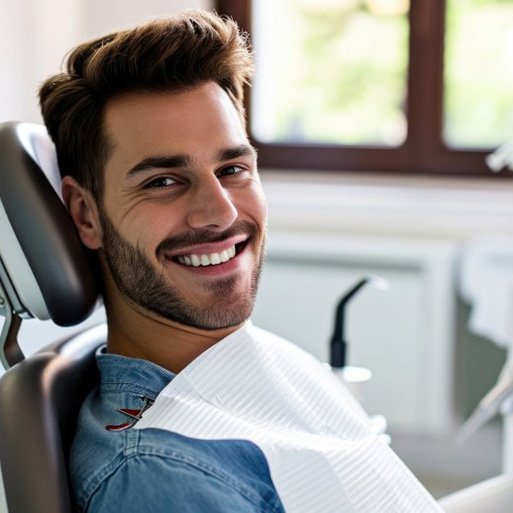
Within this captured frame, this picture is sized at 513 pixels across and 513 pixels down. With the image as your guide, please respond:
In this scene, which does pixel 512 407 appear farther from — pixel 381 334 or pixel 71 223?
pixel 71 223

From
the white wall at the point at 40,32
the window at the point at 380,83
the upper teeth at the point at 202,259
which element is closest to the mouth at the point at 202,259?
the upper teeth at the point at 202,259

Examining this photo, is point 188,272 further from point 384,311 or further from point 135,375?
point 384,311

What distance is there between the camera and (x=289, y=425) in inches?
49.1

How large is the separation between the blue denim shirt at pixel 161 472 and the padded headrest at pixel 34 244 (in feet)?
0.49

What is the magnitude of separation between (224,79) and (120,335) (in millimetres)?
374

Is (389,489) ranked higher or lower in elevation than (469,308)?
higher

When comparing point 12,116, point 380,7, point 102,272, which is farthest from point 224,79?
point 380,7

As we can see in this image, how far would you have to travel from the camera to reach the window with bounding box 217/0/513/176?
318 centimetres

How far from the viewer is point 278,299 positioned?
3.06 metres

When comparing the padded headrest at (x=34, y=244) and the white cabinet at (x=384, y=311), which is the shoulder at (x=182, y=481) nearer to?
the padded headrest at (x=34, y=244)

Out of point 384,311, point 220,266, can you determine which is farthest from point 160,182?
point 384,311

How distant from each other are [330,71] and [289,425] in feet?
7.39

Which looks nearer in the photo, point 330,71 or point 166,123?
point 166,123

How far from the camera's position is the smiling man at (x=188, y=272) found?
117 cm
